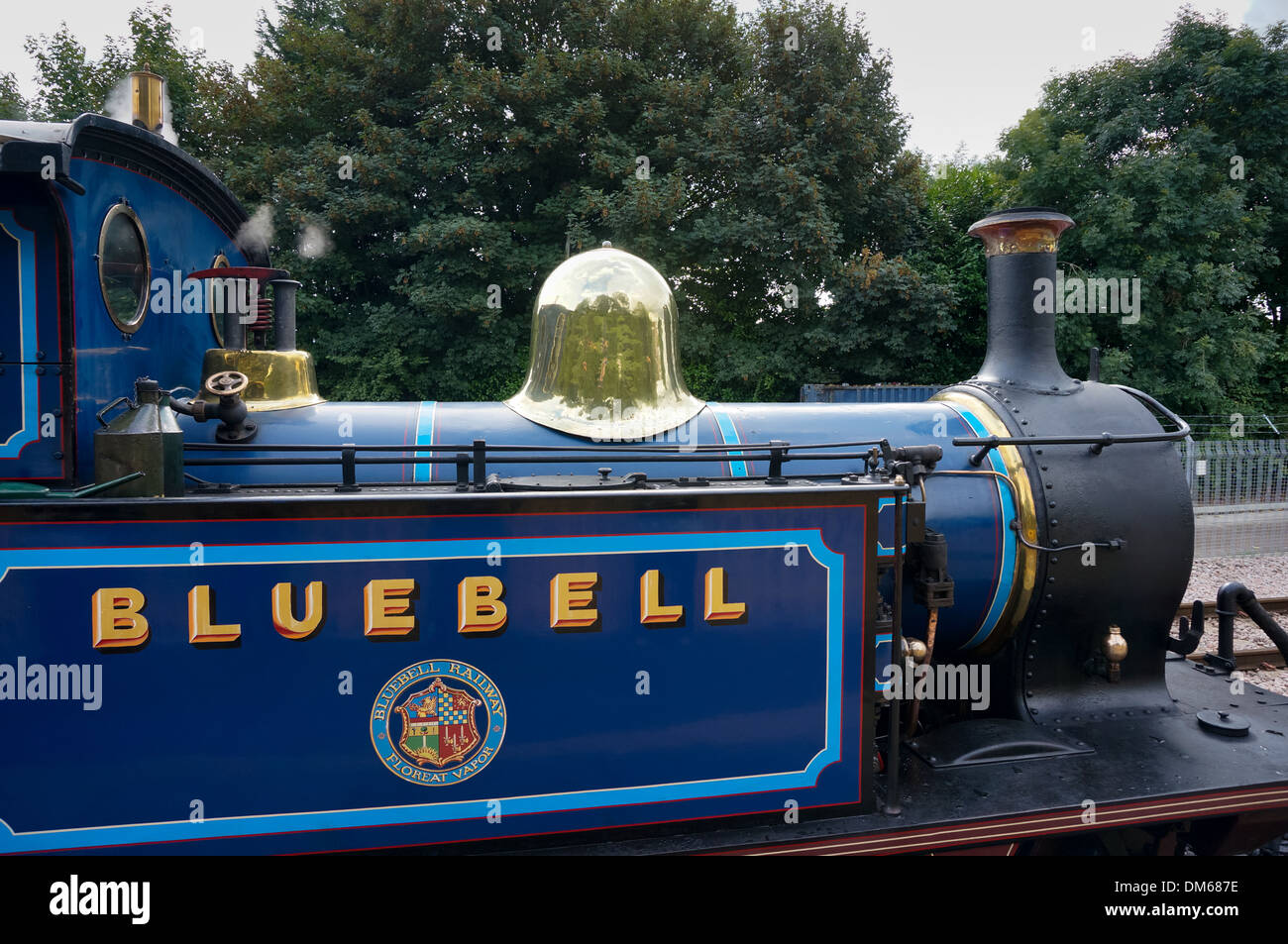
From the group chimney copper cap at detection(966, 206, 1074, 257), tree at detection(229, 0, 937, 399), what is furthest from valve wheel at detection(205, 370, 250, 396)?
tree at detection(229, 0, 937, 399)

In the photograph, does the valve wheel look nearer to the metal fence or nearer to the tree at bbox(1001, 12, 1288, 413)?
the metal fence

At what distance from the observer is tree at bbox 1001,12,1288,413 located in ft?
47.2

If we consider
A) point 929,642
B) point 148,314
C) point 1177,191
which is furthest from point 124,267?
point 1177,191

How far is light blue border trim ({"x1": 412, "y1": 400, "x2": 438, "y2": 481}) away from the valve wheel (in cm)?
71

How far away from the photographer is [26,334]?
2.50m

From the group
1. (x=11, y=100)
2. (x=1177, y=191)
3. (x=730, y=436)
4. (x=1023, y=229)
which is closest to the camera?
(x=730, y=436)

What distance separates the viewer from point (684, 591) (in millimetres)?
2672

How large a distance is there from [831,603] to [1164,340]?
50.0ft

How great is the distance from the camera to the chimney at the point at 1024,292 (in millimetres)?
3818

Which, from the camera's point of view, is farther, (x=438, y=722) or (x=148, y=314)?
(x=148, y=314)

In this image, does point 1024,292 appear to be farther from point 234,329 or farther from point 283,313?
point 234,329

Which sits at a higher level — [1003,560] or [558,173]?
[558,173]

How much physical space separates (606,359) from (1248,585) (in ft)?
32.7

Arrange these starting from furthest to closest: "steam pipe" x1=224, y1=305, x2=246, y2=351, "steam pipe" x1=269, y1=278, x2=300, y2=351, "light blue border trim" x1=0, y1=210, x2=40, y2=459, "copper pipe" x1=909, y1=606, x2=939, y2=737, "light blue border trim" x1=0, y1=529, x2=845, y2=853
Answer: "steam pipe" x1=269, y1=278, x2=300, y2=351
"steam pipe" x1=224, y1=305, x2=246, y2=351
"copper pipe" x1=909, y1=606, x2=939, y2=737
"light blue border trim" x1=0, y1=210, x2=40, y2=459
"light blue border trim" x1=0, y1=529, x2=845, y2=853
